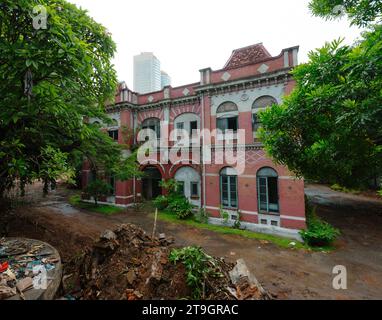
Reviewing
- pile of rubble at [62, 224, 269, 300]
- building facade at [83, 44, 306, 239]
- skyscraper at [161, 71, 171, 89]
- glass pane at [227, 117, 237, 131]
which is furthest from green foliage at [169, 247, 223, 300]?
skyscraper at [161, 71, 171, 89]

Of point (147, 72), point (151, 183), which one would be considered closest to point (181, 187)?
point (151, 183)

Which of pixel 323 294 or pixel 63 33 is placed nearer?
pixel 63 33

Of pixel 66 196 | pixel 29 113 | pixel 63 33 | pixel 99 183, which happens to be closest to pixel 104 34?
pixel 63 33

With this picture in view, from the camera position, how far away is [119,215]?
1416cm

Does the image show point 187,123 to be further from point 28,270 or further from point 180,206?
point 28,270

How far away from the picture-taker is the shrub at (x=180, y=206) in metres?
13.3

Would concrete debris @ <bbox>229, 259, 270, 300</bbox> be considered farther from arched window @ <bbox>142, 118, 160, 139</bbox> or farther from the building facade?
arched window @ <bbox>142, 118, 160, 139</bbox>

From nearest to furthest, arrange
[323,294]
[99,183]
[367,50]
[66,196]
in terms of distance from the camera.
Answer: [367,50]
[323,294]
[99,183]
[66,196]

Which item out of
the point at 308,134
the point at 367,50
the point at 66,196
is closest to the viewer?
the point at 367,50

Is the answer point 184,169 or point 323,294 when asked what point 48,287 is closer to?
point 323,294

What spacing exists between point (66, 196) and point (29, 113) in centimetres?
1803

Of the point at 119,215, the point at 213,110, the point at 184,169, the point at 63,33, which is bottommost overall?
the point at 119,215

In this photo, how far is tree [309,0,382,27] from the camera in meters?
4.59

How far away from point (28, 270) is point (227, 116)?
38.6ft
